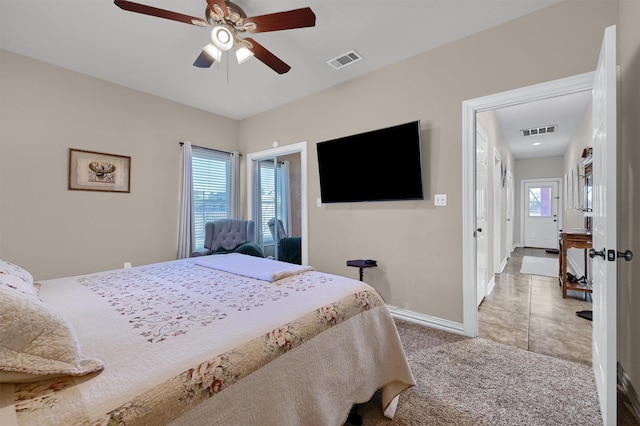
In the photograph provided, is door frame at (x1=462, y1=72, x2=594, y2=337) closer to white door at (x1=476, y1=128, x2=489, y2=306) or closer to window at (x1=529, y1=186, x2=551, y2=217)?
white door at (x1=476, y1=128, x2=489, y2=306)

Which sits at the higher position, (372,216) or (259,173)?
(259,173)

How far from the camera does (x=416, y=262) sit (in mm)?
2795

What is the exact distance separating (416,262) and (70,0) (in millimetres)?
3586

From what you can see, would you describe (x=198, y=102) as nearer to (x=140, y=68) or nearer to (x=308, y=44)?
(x=140, y=68)

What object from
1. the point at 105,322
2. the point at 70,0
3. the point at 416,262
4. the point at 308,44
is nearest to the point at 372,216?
the point at 416,262

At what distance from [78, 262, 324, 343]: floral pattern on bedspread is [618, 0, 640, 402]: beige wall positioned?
6.02ft

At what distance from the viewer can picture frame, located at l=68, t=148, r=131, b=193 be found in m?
3.02

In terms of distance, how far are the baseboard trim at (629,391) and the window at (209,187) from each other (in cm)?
441

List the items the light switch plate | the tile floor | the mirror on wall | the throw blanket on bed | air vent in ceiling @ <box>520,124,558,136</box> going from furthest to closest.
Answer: air vent in ceiling @ <box>520,124,558,136</box>
the mirror on wall
the light switch plate
the tile floor
the throw blanket on bed

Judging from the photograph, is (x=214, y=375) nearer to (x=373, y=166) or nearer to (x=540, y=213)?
(x=373, y=166)

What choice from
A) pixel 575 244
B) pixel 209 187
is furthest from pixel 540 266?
pixel 209 187

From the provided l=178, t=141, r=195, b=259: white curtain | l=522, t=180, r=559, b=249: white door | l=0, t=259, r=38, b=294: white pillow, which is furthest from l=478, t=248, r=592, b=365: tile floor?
l=522, t=180, r=559, b=249: white door

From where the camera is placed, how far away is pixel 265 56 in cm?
216

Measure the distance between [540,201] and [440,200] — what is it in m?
7.50
